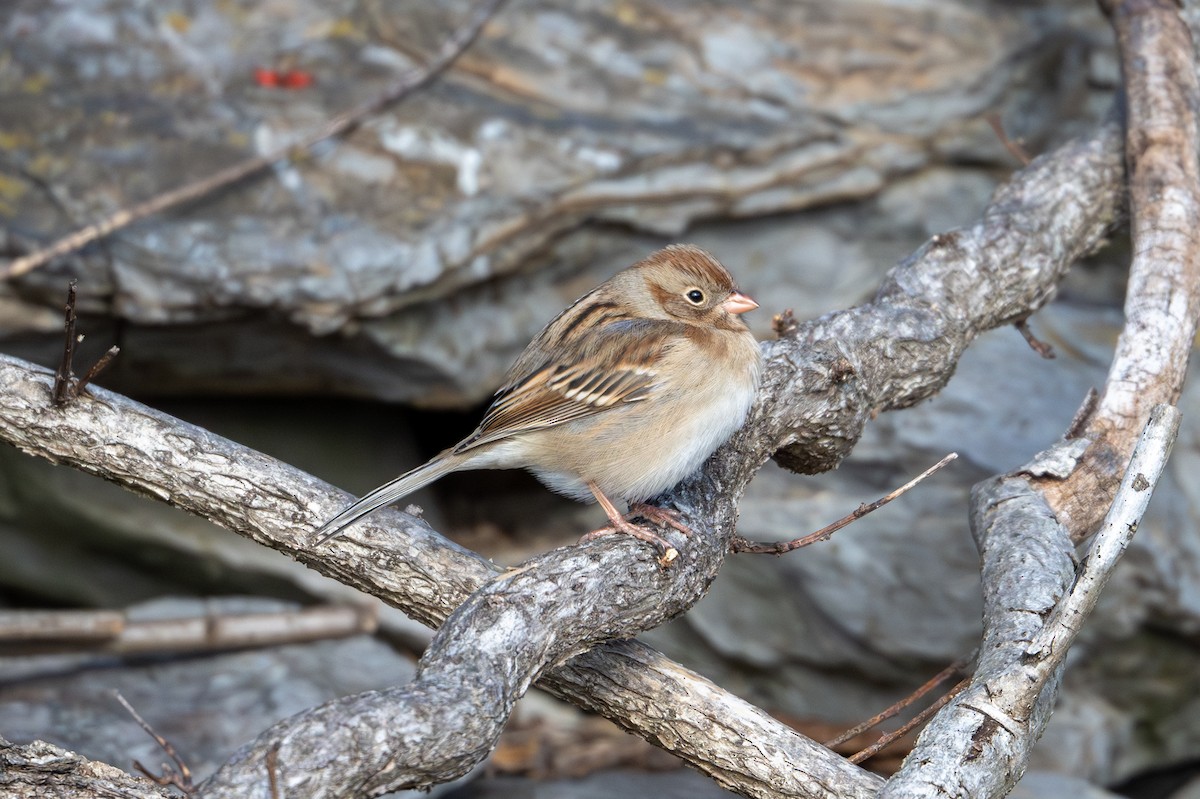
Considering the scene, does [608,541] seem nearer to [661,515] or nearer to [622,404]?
[661,515]

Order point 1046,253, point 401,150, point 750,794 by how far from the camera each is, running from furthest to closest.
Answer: point 401,150, point 1046,253, point 750,794

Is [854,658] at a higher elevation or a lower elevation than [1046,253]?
lower

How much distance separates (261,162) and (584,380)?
93.1 inches

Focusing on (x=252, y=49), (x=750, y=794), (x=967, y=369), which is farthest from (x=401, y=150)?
(x=750, y=794)

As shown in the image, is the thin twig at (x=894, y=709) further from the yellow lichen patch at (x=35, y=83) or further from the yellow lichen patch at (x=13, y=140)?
the yellow lichen patch at (x=35, y=83)

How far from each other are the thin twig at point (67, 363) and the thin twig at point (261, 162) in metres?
1.88

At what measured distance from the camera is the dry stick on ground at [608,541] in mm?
2400

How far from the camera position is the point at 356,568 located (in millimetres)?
3254

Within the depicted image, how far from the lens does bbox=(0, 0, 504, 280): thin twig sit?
16.2 feet

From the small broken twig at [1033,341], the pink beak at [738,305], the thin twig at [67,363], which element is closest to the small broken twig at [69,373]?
the thin twig at [67,363]

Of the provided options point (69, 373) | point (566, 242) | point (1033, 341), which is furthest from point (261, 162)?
point (1033, 341)

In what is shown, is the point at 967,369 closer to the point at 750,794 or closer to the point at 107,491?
the point at 750,794

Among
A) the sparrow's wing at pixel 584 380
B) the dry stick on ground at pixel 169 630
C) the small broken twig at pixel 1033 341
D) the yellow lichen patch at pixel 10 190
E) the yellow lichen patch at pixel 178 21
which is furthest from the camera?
the yellow lichen patch at pixel 178 21

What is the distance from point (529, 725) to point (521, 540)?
0.94 meters
